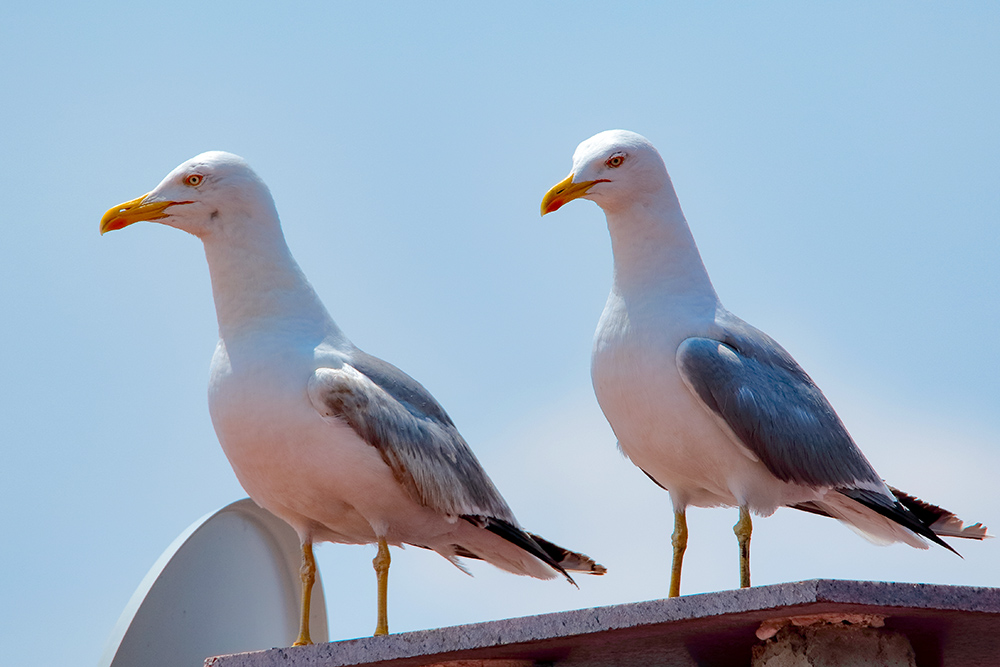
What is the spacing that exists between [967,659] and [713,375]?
183 cm

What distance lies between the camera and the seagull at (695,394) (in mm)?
6855

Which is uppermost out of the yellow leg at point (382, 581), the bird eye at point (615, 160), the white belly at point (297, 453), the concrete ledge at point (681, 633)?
the bird eye at point (615, 160)

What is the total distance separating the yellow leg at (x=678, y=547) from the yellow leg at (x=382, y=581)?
4.79ft

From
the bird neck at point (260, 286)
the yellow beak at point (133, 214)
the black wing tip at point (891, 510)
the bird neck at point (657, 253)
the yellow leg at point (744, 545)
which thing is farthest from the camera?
the yellow beak at point (133, 214)

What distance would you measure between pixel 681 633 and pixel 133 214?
12.5 ft

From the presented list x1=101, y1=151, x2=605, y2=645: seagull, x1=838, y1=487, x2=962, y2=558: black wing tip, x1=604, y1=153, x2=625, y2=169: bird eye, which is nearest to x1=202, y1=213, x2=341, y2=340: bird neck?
x1=101, y1=151, x2=605, y2=645: seagull

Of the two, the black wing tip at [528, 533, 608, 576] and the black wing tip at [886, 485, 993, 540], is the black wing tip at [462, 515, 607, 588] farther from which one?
the black wing tip at [886, 485, 993, 540]

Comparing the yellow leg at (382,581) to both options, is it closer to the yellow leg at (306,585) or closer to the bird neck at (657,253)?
the yellow leg at (306,585)

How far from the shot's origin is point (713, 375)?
6770 mm

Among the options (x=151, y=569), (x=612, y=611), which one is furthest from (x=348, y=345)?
(x=612, y=611)

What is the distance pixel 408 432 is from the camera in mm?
7117

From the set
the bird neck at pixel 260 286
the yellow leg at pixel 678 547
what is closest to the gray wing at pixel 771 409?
the yellow leg at pixel 678 547

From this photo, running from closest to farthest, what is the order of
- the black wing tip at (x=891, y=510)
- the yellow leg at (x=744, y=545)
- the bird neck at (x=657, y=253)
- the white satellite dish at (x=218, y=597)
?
the yellow leg at (x=744, y=545), the black wing tip at (x=891, y=510), the bird neck at (x=657, y=253), the white satellite dish at (x=218, y=597)

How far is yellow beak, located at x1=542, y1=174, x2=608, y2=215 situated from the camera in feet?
24.5
